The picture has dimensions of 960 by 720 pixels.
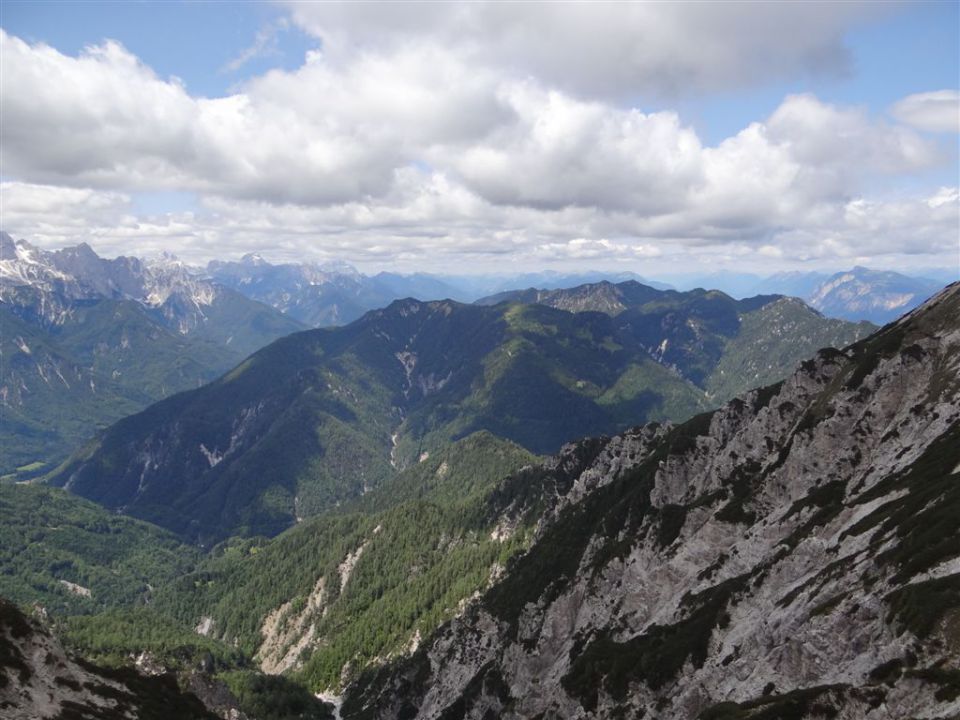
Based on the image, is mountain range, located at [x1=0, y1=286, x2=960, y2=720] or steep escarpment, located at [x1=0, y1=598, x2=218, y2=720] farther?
steep escarpment, located at [x1=0, y1=598, x2=218, y2=720]

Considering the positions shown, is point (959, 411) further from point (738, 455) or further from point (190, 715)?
point (190, 715)

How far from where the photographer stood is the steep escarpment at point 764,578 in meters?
62.2

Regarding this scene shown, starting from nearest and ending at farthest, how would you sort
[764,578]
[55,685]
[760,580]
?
[55,685], [764,578], [760,580]

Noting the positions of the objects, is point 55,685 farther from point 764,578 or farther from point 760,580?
point 764,578

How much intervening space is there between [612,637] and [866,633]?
62.7 metres

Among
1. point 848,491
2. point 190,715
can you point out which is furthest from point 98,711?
point 848,491

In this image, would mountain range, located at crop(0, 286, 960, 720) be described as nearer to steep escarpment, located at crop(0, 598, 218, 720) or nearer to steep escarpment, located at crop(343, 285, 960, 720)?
steep escarpment, located at crop(343, 285, 960, 720)

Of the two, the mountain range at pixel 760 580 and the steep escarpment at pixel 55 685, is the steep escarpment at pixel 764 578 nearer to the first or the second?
the mountain range at pixel 760 580

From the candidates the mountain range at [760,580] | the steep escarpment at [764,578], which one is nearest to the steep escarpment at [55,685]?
the mountain range at [760,580]

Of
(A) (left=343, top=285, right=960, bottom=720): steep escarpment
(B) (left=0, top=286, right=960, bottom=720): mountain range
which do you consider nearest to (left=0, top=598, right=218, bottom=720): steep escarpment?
(B) (left=0, top=286, right=960, bottom=720): mountain range

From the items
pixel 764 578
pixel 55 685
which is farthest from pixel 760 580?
pixel 55 685

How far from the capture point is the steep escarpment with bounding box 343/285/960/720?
62.2m

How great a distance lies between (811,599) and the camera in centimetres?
7688

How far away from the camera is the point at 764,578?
93312 mm
